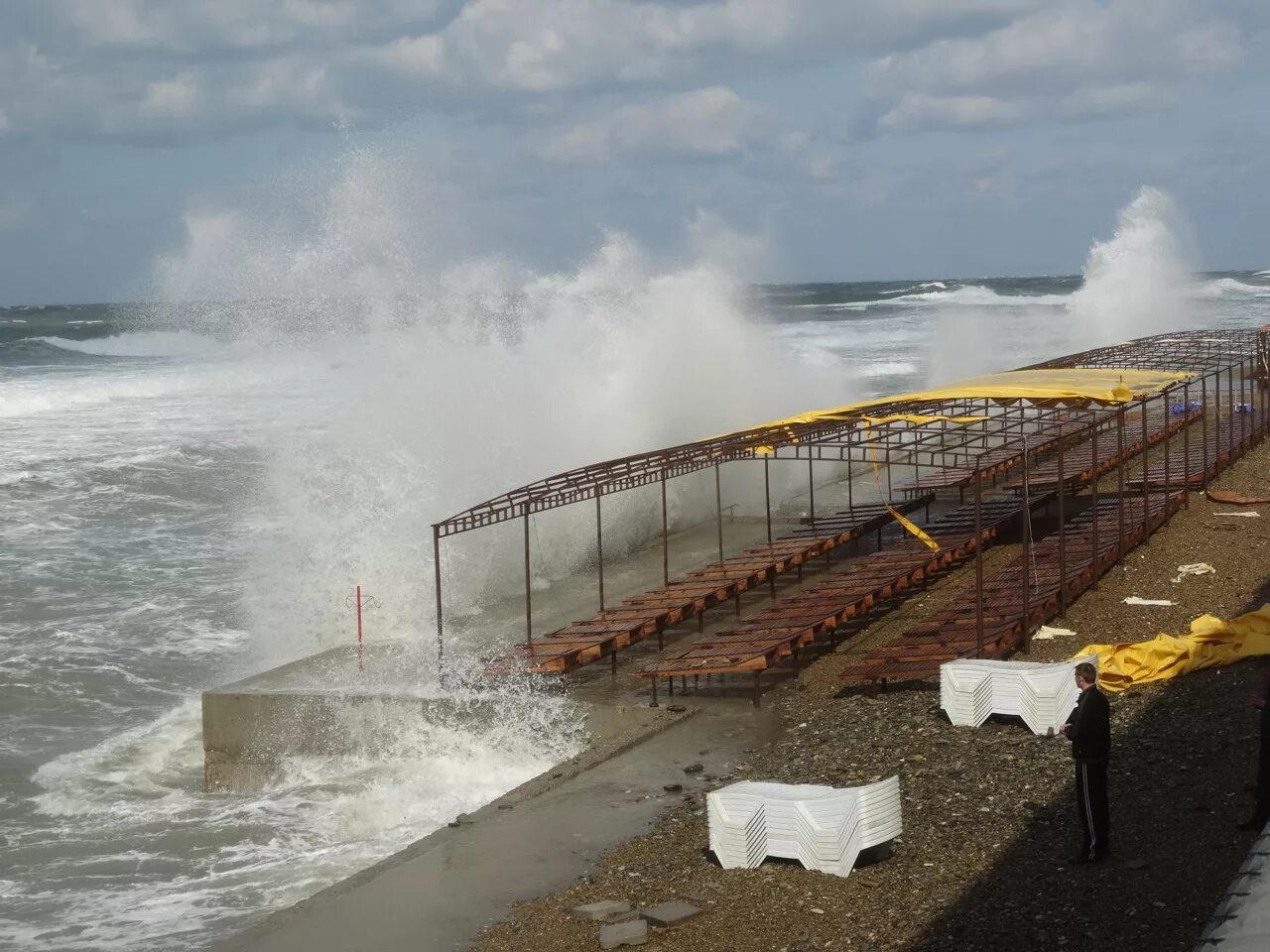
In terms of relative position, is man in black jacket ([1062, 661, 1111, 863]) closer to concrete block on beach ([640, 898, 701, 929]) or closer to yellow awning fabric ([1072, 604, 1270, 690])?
concrete block on beach ([640, 898, 701, 929])

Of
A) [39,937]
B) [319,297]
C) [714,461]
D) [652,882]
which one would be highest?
[319,297]

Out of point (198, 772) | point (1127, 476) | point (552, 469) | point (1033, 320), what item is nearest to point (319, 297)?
point (1033, 320)

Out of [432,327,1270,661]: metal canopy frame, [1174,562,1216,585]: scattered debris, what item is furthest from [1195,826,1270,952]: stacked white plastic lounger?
[1174,562,1216,585]: scattered debris

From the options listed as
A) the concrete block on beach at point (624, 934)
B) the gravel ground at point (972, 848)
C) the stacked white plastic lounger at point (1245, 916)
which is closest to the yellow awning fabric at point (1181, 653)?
the gravel ground at point (972, 848)

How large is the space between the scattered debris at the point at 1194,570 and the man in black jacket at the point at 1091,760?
311 inches

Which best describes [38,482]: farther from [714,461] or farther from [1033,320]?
[1033,320]

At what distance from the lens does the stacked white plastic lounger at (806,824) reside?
8016 millimetres

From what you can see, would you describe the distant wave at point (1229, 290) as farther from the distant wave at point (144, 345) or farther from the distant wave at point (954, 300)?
the distant wave at point (144, 345)

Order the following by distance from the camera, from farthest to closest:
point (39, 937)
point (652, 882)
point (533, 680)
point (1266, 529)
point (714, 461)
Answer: point (1266, 529) < point (714, 461) < point (533, 680) < point (39, 937) < point (652, 882)

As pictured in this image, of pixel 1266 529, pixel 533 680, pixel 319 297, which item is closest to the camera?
pixel 533 680

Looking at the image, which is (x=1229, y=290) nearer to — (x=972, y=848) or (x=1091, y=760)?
(x=972, y=848)

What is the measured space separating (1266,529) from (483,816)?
11066 mm

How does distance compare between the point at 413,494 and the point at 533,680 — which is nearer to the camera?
the point at 533,680

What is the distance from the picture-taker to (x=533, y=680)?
1302cm
